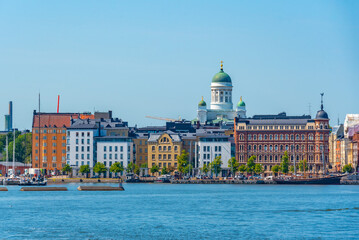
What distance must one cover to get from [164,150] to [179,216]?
106m

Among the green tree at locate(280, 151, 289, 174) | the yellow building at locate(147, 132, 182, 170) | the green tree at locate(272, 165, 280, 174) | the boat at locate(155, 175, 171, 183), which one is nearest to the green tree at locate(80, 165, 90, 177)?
the boat at locate(155, 175, 171, 183)

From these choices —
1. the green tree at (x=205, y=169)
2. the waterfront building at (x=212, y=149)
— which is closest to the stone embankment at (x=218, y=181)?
the green tree at (x=205, y=169)

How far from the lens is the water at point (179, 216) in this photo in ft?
245

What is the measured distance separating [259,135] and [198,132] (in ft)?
42.3

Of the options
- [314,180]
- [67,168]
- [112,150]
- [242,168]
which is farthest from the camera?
[112,150]

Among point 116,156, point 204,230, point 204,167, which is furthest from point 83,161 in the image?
point 204,230

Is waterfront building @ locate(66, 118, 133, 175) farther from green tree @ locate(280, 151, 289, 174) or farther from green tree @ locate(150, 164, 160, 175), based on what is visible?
green tree @ locate(280, 151, 289, 174)

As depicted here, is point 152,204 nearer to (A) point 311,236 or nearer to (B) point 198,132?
(A) point 311,236

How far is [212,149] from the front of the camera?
629 ft

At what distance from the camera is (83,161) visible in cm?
19112

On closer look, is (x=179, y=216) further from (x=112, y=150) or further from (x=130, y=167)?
(x=112, y=150)

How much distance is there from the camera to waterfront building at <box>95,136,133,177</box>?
191 metres

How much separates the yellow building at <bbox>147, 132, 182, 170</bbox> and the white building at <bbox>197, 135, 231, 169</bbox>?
202 inches

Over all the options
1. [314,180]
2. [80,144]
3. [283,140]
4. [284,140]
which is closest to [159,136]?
[80,144]
